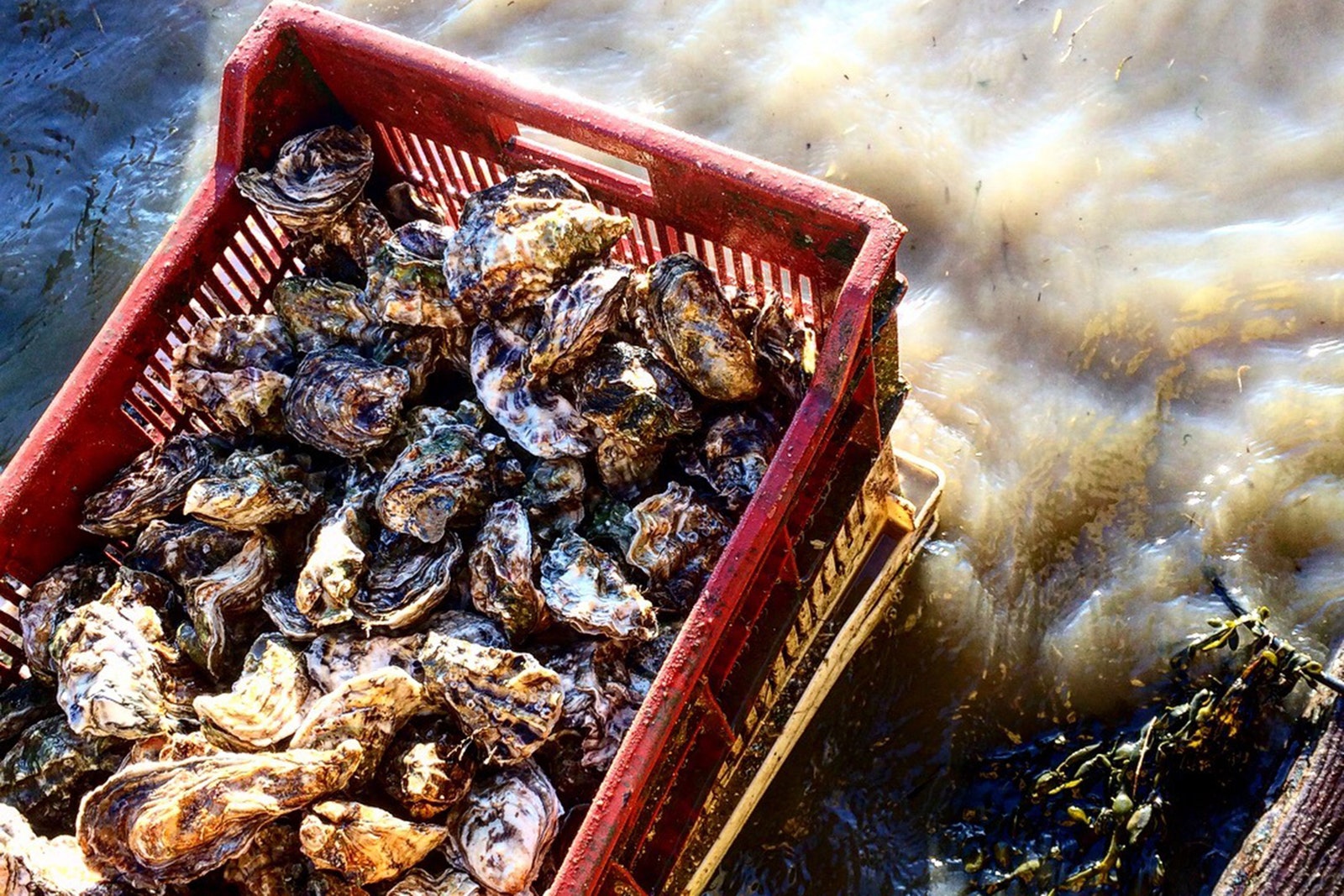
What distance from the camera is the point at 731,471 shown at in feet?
6.73

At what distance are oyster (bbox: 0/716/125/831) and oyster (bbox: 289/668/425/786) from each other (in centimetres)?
47

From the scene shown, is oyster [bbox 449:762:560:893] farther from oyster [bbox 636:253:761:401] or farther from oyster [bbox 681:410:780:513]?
oyster [bbox 636:253:761:401]

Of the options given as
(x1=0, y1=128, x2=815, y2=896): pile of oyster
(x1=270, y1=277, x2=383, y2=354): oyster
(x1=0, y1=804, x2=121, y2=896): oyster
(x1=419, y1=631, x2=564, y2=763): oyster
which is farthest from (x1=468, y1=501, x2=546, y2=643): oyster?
(x1=0, y1=804, x2=121, y2=896): oyster

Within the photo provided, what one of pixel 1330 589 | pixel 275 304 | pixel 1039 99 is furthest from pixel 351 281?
pixel 1330 589

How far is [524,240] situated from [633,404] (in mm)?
379

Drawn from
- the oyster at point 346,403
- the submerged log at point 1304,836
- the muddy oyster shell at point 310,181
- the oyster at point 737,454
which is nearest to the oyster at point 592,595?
the oyster at point 737,454

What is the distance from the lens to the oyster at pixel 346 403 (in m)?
2.19

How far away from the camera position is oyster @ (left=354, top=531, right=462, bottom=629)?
81.0 inches

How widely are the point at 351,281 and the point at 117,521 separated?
2.44 ft

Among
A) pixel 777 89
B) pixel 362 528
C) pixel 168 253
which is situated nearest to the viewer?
pixel 362 528

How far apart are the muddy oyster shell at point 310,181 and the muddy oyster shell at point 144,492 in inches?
22.5

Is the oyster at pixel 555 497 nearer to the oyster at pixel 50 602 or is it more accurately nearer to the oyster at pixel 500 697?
the oyster at pixel 500 697

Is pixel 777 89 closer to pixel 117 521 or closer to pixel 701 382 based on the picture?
pixel 701 382

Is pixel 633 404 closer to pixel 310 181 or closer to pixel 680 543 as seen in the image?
pixel 680 543
